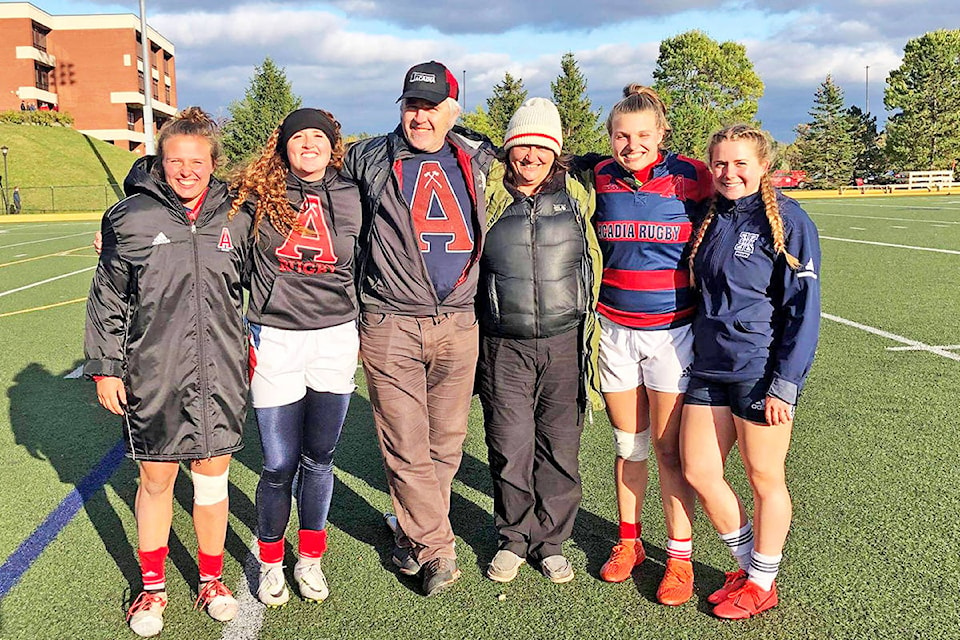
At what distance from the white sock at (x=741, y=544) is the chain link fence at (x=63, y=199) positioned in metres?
39.2

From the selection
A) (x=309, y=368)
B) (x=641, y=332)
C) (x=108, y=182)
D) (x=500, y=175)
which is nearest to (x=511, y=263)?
(x=500, y=175)

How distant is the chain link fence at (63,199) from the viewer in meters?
36.8

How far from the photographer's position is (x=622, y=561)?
318 centimetres

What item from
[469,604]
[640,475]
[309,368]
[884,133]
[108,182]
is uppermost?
[884,133]

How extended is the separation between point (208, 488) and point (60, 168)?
44882 millimetres

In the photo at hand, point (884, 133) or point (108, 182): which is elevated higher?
point (884, 133)

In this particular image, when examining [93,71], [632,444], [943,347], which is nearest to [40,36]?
[93,71]

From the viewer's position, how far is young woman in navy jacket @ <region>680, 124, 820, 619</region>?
8.63 feet

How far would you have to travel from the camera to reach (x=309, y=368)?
116 inches

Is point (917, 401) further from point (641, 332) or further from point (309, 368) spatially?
point (309, 368)

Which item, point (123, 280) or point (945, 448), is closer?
point (123, 280)

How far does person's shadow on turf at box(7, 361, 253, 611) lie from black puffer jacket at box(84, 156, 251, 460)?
2.74 feet

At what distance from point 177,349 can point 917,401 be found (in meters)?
4.91

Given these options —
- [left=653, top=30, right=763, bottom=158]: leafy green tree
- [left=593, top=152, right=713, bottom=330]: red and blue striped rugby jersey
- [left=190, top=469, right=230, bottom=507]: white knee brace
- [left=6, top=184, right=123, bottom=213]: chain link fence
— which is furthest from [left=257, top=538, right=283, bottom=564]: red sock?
[left=653, top=30, right=763, bottom=158]: leafy green tree
